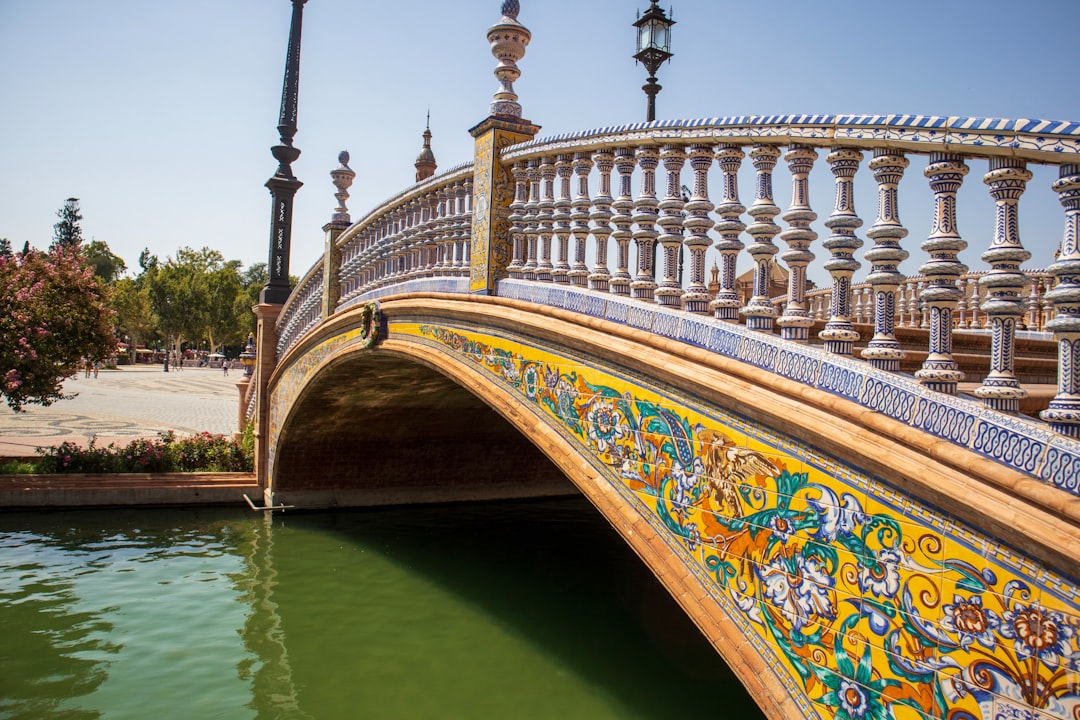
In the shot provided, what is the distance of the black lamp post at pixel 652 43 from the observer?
8836mm

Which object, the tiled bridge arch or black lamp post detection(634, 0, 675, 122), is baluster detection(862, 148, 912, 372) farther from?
black lamp post detection(634, 0, 675, 122)

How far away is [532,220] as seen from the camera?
6.05 m

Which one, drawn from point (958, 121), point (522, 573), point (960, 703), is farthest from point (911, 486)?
point (522, 573)

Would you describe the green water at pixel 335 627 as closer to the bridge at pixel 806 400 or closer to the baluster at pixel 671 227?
the bridge at pixel 806 400

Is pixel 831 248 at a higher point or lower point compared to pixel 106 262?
lower

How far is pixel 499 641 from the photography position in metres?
7.79

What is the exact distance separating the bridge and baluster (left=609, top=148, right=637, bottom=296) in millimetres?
18

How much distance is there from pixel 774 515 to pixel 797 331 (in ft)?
2.72

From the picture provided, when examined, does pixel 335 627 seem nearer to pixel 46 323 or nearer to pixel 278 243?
pixel 278 243

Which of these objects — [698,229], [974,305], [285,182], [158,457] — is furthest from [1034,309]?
[158,457]

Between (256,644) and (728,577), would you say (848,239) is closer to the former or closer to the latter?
(728,577)

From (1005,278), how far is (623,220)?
8.35ft

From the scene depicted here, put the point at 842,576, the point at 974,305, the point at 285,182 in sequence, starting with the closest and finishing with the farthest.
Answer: the point at 842,576 → the point at 974,305 → the point at 285,182

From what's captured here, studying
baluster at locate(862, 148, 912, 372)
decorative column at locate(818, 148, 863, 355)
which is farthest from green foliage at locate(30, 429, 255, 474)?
baluster at locate(862, 148, 912, 372)
